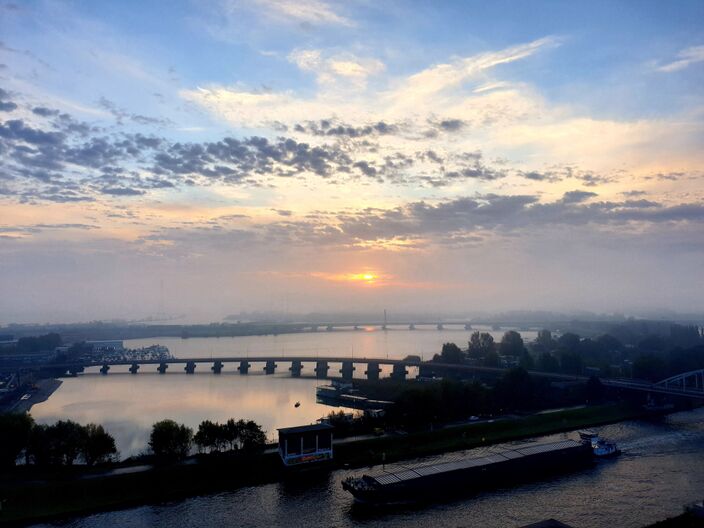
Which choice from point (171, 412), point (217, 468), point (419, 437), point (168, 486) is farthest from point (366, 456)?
point (171, 412)

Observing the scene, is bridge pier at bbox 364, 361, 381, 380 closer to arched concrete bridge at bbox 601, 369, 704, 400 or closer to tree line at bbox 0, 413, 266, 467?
arched concrete bridge at bbox 601, 369, 704, 400

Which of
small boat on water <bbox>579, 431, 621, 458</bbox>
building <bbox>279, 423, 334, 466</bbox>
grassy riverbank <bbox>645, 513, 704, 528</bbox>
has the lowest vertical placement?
small boat on water <bbox>579, 431, 621, 458</bbox>

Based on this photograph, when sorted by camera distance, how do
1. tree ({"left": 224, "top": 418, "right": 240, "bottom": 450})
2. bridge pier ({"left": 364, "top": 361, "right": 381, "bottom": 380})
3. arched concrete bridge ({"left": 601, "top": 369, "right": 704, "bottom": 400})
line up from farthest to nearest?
bridge pier ({"left": 364, "top": 361, "right": 381, "bottom": 380})
arched concrete bridge ({"left": 601, "top": 369, "right": 704, "bottom": 400})
tree ({"left": 224, "top": 418, "right": 240, "bottom": 450})

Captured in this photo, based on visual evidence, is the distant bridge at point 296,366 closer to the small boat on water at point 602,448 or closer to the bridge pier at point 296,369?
the bridge pier at point 296,369

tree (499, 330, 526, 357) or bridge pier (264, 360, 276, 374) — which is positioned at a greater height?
tree (499, 330, 526, 357)

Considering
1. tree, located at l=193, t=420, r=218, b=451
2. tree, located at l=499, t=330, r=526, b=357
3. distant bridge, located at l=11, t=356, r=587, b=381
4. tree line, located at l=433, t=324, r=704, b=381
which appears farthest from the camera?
tree, located at l=499, t=330, r=526, b=357

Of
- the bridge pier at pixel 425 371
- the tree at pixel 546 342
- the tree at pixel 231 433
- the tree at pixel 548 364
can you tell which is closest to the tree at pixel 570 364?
the tree at pixel 548 364

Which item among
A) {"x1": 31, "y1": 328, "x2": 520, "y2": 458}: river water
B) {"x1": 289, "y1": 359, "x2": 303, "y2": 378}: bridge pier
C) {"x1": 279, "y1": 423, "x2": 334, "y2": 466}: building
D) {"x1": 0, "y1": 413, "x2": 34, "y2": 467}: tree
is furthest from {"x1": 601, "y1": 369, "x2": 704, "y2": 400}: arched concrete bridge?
{"x1": 0, "y1": 413, "x2": 34, "y2": 467}: tree
